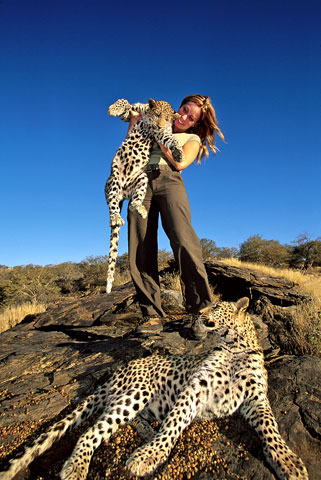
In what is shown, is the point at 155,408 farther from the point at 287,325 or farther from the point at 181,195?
the point at 287,325

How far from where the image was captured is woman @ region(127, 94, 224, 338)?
391 cm

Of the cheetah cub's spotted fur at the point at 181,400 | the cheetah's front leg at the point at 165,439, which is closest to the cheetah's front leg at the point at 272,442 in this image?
the cheetah cub's spotted fur at the point at 181,400

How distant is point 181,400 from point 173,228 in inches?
79.0

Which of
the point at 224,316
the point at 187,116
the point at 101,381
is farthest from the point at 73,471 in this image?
the point at 187,116

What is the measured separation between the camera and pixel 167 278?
10070mm

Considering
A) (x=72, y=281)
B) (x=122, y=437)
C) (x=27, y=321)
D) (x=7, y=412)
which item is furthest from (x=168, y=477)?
(x=72, y=281)

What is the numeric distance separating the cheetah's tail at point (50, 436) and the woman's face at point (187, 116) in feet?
11.4

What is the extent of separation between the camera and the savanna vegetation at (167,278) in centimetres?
650

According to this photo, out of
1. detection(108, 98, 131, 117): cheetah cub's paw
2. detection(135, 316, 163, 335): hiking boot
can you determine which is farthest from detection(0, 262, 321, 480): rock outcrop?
detection(108, 98, 131, 117): cheetah cub's paw

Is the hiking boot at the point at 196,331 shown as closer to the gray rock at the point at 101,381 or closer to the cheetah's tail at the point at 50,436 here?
the gray rock at the point at 101,381

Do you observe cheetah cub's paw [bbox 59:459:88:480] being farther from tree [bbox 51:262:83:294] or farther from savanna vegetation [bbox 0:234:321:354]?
tree [bbox 51:262:83:294]

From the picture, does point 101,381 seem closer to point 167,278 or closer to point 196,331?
point 196,331

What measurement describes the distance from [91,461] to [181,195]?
115 inches

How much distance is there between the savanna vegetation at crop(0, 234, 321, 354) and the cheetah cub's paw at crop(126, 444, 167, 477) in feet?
10.6
